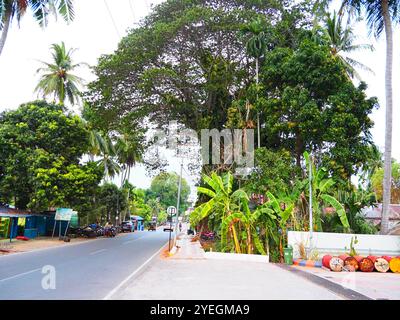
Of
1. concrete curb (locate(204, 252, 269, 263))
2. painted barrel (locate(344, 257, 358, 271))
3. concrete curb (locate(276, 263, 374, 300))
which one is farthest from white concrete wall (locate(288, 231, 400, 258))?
concrete curb (locate(276, 263, 374, 300))

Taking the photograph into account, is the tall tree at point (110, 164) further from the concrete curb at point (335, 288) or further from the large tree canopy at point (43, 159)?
the concrete curb at point (335, 288)

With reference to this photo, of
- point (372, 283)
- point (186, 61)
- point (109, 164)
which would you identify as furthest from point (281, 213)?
point (109, 164)

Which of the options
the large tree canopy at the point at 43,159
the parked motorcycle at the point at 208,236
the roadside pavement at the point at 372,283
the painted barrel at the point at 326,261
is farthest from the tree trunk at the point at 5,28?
the parked motorcycle at the point at 208,236

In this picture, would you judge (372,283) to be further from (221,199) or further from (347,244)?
(221,199)

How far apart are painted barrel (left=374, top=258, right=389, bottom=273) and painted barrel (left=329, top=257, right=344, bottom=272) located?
161 centimetres

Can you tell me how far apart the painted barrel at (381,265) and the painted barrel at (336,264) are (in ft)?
5.27

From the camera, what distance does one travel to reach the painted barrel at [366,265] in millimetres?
15711

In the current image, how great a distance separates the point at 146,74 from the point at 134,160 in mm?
37954

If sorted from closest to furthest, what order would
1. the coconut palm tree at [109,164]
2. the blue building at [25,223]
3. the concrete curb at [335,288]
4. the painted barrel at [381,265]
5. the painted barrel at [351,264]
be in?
the concrete curb at [335,288] → the painted barrel at [351,264] → the painted barrel at [381,265] → the blue building at [25,223] → the coconut palm tree at [109,164]

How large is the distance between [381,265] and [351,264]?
1288 millimetres

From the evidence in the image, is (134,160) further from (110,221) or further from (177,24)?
(177,24)

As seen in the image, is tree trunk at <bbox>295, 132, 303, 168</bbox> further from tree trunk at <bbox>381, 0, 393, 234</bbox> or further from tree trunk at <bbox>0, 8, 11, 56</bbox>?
tree trunk at <bbox>0, 8, 11, 56</bbox>

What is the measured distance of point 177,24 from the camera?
23.0 m

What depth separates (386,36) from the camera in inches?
781
